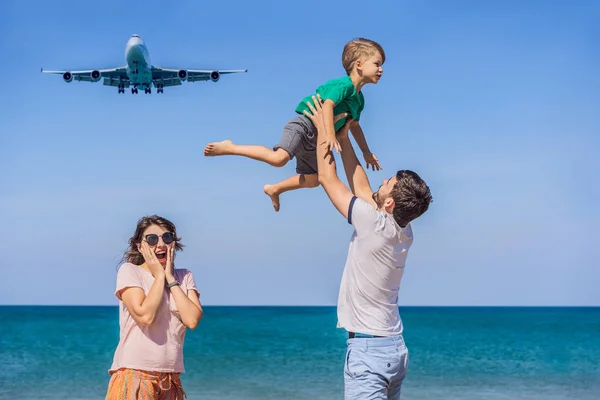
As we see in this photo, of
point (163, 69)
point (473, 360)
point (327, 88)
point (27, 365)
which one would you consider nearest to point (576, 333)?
point (473, 360)

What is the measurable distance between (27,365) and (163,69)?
14.7 meters

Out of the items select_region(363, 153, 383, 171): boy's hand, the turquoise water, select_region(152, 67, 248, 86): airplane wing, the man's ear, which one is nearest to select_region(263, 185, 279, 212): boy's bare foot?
select_region(363, 153, 383, 171): boy's hand

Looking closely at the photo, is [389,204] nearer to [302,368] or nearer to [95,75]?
[302,368]

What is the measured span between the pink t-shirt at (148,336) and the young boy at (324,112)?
1002mm

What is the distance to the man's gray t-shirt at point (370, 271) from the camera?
146 inches

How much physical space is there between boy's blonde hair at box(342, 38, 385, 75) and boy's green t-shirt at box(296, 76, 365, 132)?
0.09m

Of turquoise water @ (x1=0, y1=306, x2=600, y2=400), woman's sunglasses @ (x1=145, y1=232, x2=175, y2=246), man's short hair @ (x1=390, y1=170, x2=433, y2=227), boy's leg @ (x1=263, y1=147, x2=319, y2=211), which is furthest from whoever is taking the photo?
turquoise water @ (x1=0, y1=306, x2=600, y2=400)

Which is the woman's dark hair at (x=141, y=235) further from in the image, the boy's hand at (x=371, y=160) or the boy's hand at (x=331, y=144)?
the boy's hand at (x=371, y=160)

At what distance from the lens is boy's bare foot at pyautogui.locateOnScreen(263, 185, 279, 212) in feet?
17.0

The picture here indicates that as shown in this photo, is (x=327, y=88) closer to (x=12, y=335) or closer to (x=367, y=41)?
(x=367, y=41)

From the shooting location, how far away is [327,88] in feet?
14.8

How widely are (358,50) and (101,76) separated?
113 ft

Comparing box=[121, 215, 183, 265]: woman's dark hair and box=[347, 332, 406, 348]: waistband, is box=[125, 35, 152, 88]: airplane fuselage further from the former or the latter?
box=[347, 332, 406, 348]: waistband

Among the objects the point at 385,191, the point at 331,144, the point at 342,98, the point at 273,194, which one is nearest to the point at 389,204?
the point at 385,191
